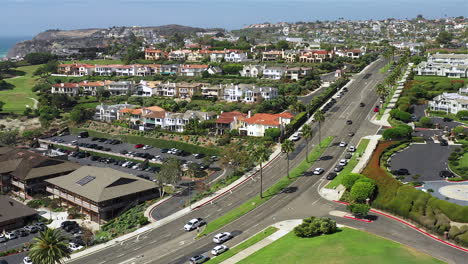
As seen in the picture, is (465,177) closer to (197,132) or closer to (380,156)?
(380,156)

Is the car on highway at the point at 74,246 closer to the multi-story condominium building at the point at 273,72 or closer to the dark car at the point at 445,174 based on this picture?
the dark car at the point at 445,174

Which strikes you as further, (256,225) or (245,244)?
(256,225)

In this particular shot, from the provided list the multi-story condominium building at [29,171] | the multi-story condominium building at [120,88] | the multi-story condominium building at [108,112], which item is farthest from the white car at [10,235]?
the multi-story condominium building at [120,88]

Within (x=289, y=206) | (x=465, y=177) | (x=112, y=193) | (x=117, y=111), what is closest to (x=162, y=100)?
(x=117, y=111)

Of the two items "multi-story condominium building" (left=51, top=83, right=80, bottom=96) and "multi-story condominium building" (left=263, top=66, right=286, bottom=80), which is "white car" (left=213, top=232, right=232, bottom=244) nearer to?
"multi-story condominium building" (left=263, top=66, right=286, bottom=80)

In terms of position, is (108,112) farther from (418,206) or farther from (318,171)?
(418,206)

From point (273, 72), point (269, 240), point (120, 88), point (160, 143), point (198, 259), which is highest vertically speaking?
point (273, 72)

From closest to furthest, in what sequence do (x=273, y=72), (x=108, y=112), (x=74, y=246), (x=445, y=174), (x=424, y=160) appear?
(x=74, y=246) → (x=445, y=174) → (x=424, y=160) → (x=108, y=112) → (x=273, y=72)

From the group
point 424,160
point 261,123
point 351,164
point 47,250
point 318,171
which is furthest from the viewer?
point 261,123

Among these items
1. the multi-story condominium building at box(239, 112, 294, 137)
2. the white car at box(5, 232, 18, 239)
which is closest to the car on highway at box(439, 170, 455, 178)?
the multi-story condominium building at box(239, 112, 294, 137)

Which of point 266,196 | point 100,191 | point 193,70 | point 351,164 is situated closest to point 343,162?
point 351,164
